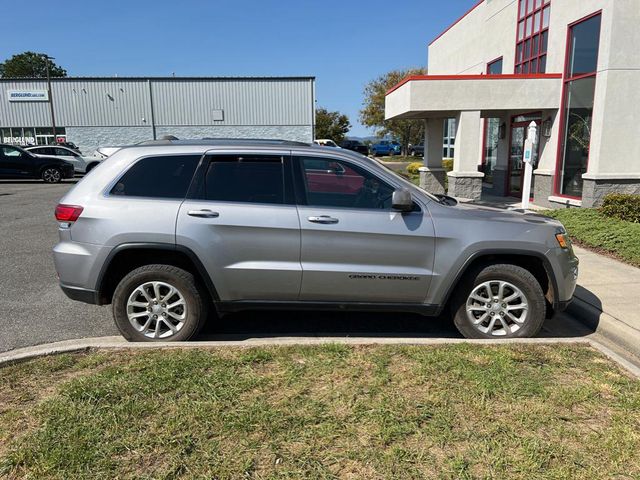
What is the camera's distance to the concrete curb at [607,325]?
4.39 m

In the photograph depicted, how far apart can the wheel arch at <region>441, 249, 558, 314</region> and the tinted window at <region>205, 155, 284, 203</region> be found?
64.1 inches

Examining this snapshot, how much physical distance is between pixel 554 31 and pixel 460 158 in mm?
3627

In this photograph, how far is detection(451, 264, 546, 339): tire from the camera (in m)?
4.30

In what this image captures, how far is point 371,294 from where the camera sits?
14.0 ft

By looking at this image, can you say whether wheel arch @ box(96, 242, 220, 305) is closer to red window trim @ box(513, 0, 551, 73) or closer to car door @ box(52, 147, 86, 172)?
red window trim @ box(513, 0, 551, 73)

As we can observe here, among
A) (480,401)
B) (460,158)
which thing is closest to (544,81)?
(460,158)

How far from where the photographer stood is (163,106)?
37844 mm

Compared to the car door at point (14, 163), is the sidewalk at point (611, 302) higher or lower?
lower

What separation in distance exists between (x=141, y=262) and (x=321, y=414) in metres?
2.14

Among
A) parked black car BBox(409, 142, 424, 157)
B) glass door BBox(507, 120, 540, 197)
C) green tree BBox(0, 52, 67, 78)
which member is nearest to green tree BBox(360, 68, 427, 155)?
parked black car BBox(409, 142, 424, 157)

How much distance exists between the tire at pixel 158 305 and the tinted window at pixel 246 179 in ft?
2.44

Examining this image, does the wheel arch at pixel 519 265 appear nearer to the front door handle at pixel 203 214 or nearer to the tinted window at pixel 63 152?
the front door handle at pixel 203 214

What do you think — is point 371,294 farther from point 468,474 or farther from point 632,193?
point 632,193

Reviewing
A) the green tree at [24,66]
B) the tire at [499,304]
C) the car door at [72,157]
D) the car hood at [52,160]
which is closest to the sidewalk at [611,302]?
the tire at [499,304]
